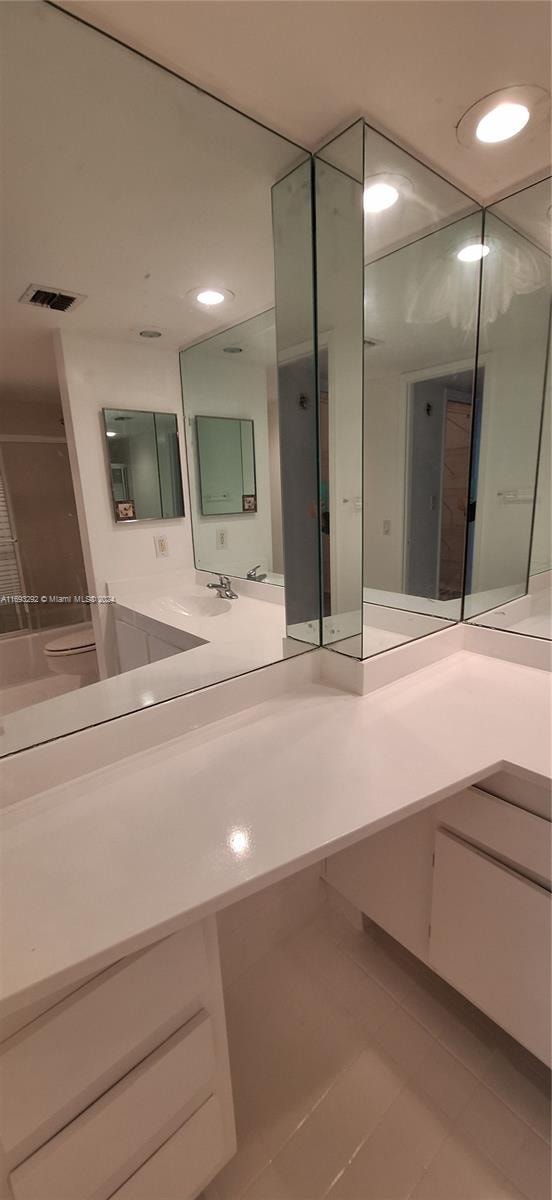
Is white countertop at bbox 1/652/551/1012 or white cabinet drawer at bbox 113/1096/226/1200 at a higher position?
white countertop at bbox 1/652/551/1012

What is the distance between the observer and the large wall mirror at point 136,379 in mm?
851

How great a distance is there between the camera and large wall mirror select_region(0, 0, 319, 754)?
851 millimetres

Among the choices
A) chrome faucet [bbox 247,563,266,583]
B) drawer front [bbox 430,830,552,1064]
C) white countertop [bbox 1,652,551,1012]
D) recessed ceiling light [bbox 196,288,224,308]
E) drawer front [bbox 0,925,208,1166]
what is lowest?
drawer front [bbox 430,830,552,1064]

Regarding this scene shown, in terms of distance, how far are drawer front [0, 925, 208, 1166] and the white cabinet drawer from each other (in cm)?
25

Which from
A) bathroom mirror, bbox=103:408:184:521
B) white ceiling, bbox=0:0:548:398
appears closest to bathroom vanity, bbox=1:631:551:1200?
bathroom mirror, bbox=103:408:184:521

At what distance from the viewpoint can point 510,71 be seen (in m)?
0.80

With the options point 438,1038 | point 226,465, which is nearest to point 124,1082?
point 438,1038

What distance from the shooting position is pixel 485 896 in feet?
3.31

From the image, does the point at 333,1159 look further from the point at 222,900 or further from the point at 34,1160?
the point at 222,900

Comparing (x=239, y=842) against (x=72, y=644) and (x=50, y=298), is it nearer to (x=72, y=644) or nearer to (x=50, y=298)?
(x=72, y=644)

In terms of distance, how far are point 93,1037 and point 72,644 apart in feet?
2.46

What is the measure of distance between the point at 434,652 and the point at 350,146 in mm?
1269

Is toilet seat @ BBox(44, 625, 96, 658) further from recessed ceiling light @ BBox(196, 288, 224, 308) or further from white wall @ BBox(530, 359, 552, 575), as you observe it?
white wall @ BBox(530, 359, 552, 575)

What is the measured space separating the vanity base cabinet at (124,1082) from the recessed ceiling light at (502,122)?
1.68 metres
